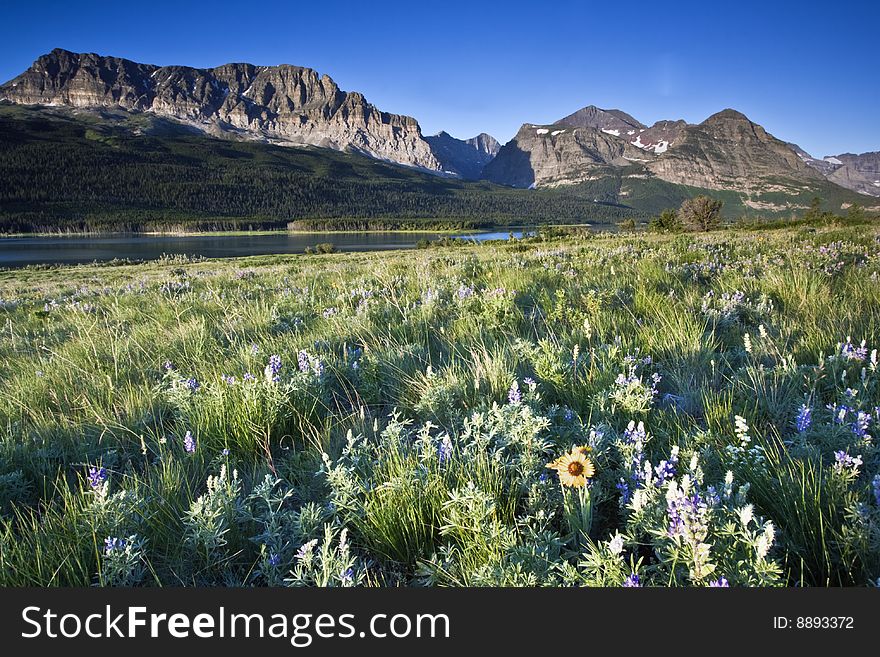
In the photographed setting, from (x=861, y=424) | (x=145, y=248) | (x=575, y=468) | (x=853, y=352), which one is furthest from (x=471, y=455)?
(x=145, y=248)

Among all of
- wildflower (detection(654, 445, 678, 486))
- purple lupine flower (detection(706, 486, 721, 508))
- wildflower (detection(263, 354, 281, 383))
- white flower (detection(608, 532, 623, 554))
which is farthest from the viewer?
wildflower (detection(263, 354, 281, 383))

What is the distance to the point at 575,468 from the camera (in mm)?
1808

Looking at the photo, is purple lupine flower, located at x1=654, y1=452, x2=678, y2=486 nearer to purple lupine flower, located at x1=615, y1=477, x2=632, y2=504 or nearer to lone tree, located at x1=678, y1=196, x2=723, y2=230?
purple lupine flower, located at x1=615, y1=477, x2=632, y2=504

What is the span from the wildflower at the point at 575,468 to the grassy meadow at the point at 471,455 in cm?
1

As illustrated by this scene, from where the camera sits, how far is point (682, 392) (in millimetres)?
2730

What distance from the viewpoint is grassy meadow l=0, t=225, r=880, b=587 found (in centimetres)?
151

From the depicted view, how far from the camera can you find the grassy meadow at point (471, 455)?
1515 mm

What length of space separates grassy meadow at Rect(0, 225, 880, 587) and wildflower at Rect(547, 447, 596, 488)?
0.01m

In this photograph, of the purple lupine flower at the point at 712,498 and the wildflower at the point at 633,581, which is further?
the purple lupine flower at the point at 712,498

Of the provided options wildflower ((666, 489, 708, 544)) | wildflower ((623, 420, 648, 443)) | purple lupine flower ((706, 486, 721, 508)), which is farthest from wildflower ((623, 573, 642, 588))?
wildflower ((623, 420, 648, 443))

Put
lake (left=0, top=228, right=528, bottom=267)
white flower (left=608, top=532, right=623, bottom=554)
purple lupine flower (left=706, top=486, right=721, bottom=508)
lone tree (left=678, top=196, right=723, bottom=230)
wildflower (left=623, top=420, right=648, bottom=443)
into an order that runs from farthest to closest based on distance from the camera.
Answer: lake (left=0, top=228, right=528, bottom=267) → lone tree (left=678, top=196, right=723, bottom=230) → wildflower (left=623, top=420, right=648, bottom=443) → purple lupine flower (left=706, top=486, right=721, bottom=508) → white flower (left=608, top=532, right=623, bottom=554)

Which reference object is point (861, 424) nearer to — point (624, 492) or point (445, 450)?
point (624, 492)

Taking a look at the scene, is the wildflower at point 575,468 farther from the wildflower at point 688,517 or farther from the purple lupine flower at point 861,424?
the purple lupine flower at point 861,424

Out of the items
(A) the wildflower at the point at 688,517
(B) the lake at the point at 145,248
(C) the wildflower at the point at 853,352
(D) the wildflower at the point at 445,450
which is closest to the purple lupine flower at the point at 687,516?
(A) the wildflower at the point at 688,517
